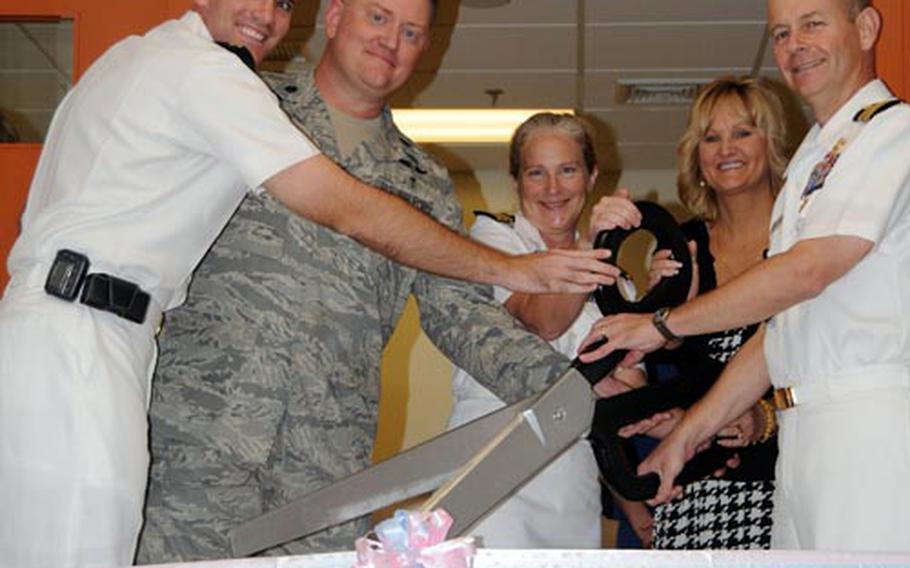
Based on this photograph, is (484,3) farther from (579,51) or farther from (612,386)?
(612,386)

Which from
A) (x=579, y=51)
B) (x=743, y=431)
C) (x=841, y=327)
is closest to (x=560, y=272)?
(x=841, y=327)

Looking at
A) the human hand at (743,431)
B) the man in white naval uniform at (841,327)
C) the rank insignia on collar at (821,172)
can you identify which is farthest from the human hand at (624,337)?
the human hand at (743,431)

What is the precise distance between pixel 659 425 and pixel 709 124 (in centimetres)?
71

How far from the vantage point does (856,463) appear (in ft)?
7.34

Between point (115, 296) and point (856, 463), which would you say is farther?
point (856, 463)

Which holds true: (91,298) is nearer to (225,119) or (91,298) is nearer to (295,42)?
(225,119)

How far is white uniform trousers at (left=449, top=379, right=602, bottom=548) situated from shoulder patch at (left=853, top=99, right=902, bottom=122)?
2.92ft

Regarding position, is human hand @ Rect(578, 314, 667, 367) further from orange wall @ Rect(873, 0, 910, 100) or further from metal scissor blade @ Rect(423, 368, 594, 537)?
orange wall @ Rect(873, 0, 910, 100)

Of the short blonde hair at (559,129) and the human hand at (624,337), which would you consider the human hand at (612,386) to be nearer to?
the human hand at (624,337)

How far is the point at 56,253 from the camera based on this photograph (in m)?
2.12

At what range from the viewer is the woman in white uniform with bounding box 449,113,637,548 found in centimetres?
288

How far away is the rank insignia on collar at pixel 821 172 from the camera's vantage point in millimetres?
2385

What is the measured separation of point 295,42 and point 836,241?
457 cm

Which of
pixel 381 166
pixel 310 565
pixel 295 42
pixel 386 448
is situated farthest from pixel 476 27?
pixel 310 565
